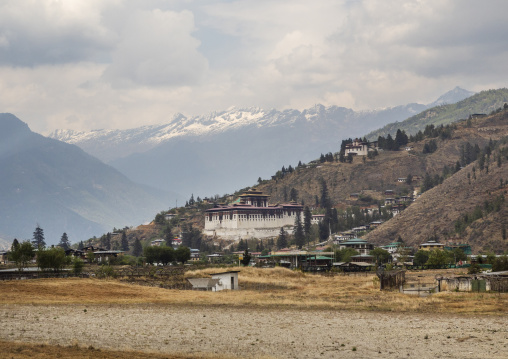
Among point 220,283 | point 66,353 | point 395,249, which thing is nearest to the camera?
point 66,353

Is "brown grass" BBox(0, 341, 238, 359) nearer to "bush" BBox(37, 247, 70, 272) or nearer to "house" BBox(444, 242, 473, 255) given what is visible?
"bush" BBox(37, 247, 70, 272)

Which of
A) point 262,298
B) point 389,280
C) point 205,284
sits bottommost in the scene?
point 262,298

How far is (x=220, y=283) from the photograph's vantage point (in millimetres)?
88375

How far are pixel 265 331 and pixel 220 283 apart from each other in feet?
143

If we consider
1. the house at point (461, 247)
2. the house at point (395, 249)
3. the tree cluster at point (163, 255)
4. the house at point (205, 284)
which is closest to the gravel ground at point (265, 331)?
the house at point (205, 284)

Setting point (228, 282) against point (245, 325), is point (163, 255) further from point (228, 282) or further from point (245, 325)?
point (245, 325)

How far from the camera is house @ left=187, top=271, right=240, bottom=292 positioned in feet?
288

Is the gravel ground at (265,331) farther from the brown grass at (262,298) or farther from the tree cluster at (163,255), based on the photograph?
the tree cluster at (163,255)

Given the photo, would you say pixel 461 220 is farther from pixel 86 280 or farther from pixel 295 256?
pixel 86 280

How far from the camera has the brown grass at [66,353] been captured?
33.6 m

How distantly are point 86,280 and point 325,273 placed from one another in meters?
46.6

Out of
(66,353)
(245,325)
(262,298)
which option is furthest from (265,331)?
(262,298)

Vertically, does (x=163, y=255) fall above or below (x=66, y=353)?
above

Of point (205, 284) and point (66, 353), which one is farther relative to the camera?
point (205, 284)
